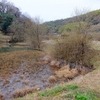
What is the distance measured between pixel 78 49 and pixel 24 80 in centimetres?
666

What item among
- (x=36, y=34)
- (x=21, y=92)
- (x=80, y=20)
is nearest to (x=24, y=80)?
(x=21, y=92)

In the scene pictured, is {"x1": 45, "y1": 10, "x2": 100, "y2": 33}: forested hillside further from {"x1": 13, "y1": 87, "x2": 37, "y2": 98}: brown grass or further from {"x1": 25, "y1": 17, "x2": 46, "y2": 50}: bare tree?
{"x1": 13, "y1": 87, "x2": 37, "y2": 98}: brown grass

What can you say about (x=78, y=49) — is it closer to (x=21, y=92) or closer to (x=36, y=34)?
(x=21, y=92)

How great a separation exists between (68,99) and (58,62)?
12.4m

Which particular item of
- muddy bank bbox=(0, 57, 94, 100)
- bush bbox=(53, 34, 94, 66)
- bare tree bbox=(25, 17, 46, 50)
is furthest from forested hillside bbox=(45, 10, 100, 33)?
muddy bank bbox=(0, 57, 94, 100)

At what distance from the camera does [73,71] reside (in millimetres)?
14859

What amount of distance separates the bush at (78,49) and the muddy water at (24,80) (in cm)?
253

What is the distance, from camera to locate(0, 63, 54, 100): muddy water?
11105mm

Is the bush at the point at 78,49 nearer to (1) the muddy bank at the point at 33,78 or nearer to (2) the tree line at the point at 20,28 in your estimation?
(1) the muddy bank at the point at 33,78

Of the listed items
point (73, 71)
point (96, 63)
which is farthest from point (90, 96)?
point (96, 63)

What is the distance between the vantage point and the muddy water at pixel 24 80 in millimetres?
11105

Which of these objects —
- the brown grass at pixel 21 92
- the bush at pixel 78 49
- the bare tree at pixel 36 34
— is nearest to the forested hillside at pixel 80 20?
the bare tree at pixel 36 34

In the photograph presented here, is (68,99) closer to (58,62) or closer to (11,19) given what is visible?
(58,62)

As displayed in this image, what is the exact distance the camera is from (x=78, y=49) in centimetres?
1744
